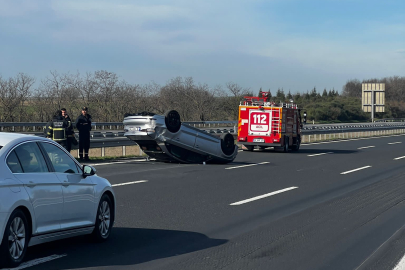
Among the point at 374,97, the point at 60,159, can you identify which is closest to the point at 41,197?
the point at 60,159

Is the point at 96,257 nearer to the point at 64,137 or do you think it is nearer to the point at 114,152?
the point at 64,137

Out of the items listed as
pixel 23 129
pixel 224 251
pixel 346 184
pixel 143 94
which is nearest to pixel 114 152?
pixel 23 129

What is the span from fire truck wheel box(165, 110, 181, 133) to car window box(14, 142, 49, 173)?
38.1ft

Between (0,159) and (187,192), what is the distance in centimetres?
713

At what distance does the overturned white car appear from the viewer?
1755 centimetres

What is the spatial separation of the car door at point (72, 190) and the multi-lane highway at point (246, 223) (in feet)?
1.26

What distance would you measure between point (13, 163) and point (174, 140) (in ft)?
41.3

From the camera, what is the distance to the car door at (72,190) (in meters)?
6.25

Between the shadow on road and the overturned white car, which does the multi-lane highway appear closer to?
the shadow on road

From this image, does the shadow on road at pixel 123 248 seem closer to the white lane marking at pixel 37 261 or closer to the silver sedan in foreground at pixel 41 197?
the white lane marking at pixel 37 261

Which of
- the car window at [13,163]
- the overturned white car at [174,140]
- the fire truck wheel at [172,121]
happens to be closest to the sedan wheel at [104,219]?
the car window at [13,163]

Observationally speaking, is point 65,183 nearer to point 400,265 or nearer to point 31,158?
point 31,158

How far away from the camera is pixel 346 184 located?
46.3 ft

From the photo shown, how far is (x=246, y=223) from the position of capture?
868cm
